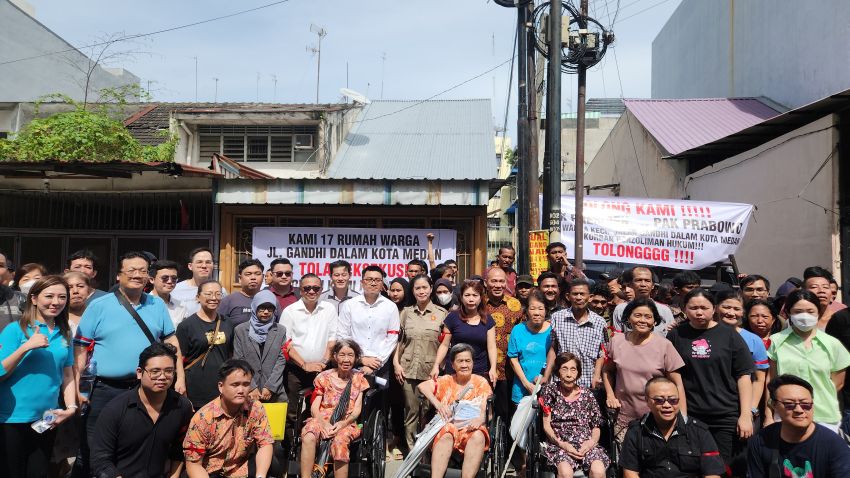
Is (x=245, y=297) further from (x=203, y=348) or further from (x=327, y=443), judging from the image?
(x=327, y=443)

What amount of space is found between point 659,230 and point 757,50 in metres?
9.98

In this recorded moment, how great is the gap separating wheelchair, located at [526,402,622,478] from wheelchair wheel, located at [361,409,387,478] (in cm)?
116

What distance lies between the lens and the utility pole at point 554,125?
876 cm

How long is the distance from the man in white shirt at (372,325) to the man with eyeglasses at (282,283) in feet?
1.88

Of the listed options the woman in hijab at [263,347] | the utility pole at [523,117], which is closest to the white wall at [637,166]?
the utility pole at [523,117]

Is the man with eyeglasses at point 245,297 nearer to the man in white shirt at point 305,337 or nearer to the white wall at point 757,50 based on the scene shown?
the man in white shirt at point 305,337

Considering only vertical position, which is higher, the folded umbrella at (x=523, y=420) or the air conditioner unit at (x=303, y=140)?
the air conditioner unit at (x=303, y=140)

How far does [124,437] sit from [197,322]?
129 cm

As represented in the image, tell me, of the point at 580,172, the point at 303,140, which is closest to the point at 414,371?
the point at 580,172

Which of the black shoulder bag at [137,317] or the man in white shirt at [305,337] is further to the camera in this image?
the man in white shirt at [305,337]

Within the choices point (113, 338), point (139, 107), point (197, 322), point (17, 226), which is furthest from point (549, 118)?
point (139, 107)

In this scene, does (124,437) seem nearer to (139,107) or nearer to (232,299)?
(232,299)

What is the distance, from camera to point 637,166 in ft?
56.0

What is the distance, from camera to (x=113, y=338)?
175 inches
